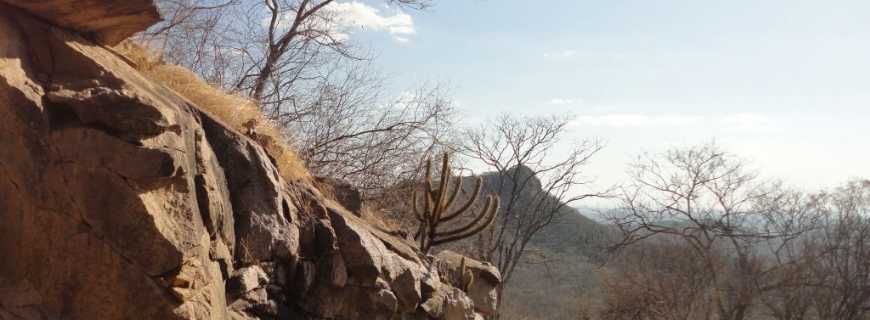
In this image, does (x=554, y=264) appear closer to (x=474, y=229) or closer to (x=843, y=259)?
(x=843, y=259)

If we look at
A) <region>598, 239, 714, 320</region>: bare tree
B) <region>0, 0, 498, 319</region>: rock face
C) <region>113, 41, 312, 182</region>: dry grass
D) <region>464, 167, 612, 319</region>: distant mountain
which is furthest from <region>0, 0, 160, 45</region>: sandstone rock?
<region>598, 239, 714, 320</region>: bare tree

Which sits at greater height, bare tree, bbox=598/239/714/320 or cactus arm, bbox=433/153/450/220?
cactus arm, bbox=433/153/450/220

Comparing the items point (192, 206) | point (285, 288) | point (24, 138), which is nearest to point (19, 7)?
point (24, 138)

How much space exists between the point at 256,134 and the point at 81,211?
8.01 feet

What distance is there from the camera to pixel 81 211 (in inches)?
141

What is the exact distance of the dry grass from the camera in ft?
17.9

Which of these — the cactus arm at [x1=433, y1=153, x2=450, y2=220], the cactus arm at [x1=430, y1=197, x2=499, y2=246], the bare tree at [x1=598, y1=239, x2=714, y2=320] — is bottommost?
the bare tree at [x1=598, y1=239, x2=714, y2=320]

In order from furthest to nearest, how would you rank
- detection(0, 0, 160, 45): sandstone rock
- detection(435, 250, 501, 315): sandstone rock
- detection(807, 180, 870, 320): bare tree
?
detection(807, 180, 870, 320): bare tree < detection(435, 250, 501, 315): sandstone rock < detection(0, 0, 160, 45): sandstone rock

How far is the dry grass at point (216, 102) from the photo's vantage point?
17.9 feet

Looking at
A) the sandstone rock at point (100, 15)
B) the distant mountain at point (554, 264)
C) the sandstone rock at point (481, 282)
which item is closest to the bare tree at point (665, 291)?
the distant mountain at point (554, 264)

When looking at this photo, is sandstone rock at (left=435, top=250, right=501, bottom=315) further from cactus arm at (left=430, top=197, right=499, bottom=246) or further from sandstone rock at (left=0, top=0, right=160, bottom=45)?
sandstone rock at (left=0, top=0, right=160, bottom=45)

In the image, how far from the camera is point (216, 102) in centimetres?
574

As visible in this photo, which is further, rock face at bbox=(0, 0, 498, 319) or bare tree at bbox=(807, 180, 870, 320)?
bare tree at bbox=(807, 180, 870, 320)

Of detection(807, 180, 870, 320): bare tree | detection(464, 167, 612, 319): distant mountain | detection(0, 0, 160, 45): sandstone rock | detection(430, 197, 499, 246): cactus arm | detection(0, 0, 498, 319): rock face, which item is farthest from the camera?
Answer: detection(464, 167, 612, 319): distant mountain
